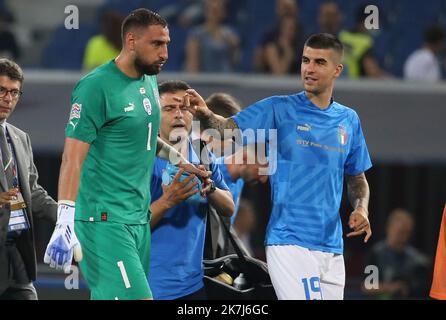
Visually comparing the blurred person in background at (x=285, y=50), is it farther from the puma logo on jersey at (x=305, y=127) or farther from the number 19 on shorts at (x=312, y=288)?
the number 19 on shorts at (x=312, y=288)

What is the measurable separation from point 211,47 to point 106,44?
120 centimetres

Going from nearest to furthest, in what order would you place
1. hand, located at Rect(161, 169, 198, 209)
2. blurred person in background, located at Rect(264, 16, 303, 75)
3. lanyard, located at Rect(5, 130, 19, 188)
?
1. lanyard, located at Rect(5, 130, 19, 188)
2. hand, located at Rect(161, 169, 198, 209)
3. blurred person in background, located at Rect(264, 16, 303, 75)

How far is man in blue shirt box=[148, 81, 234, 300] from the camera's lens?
6637mm

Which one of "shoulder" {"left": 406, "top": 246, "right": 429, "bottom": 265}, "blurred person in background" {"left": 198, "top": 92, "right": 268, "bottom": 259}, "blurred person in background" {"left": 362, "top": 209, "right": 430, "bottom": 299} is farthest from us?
"shoulder" {"left": 406, "top": 246, "right": 429, "bottom": 265}

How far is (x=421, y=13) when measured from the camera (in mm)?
12836

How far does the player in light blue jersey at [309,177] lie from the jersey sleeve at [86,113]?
0.68 metres

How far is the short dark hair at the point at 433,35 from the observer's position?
38.9 ft

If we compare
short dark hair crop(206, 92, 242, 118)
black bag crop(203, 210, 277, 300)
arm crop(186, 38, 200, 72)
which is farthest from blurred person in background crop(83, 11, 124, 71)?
black bag crop(203, 210, 277, 300)

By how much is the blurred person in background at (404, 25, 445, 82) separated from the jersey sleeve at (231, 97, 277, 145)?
5.76 metres

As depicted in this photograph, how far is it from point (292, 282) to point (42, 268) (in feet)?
17.9

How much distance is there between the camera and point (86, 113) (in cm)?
578

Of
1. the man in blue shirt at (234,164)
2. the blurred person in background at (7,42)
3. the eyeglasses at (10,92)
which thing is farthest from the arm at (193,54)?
the eyeglasses at (10,92)

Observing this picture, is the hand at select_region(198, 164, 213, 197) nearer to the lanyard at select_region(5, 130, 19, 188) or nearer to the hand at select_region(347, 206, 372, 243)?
the hand at select_region(347, 206, 372, 243)
